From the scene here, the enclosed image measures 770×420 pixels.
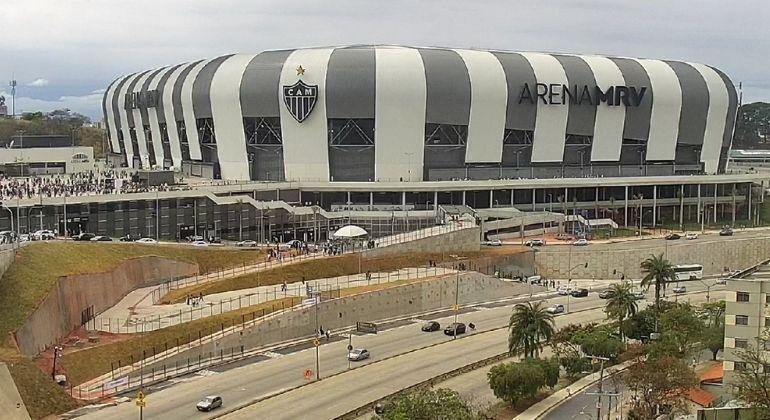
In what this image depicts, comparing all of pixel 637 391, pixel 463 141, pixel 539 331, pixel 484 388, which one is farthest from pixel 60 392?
pixel 463 141

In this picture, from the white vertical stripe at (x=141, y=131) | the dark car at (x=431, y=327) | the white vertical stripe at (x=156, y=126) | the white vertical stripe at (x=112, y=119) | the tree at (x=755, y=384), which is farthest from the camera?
the white vertical stripe at (x=112, y=119)

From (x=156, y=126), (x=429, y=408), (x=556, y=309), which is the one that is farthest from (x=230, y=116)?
(x=429, y=408)

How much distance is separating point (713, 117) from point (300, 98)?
164 ft

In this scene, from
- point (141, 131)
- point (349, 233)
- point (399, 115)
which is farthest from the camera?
point (141, 131)

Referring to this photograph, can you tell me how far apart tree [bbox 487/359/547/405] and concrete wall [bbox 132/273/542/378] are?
16.3 meters

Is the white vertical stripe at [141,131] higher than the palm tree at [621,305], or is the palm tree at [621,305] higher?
the white vertical stripe at [141,131]

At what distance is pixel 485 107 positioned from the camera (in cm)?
9700

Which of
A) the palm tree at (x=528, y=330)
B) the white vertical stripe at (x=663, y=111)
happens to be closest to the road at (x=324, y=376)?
the palm tree at (x=528, y=330)

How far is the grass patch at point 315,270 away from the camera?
60.9 meters

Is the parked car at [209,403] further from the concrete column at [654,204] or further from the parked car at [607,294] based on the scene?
the concrete column at [654,204]

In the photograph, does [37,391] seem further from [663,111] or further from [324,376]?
[663,111]

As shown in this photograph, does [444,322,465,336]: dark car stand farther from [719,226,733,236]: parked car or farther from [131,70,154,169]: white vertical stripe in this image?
[131,70,154,169]: white vertical stripe

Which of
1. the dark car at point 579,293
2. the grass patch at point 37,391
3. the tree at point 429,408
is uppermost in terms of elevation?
the tree at point 429,408

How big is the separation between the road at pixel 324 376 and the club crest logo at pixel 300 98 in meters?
38.4
